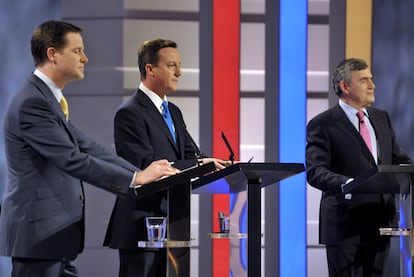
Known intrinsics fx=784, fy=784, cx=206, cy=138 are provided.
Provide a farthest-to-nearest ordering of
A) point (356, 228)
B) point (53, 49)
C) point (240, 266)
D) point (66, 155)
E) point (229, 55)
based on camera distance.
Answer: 1. point (229, 55)
2. point (356, 228)
3. point (240, 266)
4. point (53, 49)
5. point (66, 155)

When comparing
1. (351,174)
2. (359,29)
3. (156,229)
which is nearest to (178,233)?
(156,229)

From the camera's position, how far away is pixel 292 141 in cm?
488

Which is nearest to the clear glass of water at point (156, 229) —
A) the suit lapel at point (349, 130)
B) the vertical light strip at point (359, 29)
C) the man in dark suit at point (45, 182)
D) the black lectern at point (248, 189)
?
the man in dark suit at point (45, 182)

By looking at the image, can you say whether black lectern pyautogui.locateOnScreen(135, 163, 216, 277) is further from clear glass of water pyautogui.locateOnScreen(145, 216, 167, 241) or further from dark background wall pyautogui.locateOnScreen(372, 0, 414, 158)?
dark background wall pyautogui.locateOnScreen(372, 0, 414, 158)

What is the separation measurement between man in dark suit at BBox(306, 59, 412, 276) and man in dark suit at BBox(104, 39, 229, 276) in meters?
0.77

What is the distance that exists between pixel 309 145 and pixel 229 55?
1114 mm

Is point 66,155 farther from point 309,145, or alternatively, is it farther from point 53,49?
point 309,145

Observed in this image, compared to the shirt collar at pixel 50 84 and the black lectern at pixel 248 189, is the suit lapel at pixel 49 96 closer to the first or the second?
the shirt collar at pixel 50 84

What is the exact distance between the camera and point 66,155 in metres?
2.69

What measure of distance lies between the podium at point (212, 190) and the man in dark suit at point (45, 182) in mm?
106

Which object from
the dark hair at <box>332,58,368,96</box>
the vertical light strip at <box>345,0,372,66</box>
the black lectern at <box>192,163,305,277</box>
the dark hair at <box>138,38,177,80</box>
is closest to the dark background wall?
the vertical light strip at <box>345,0,372,66</box>

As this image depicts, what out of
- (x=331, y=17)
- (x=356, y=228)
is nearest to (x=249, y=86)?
(x=331, y=17)

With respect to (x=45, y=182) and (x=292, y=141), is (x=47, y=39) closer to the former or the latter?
(x=45, y=182)

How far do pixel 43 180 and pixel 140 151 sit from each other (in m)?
0.63
